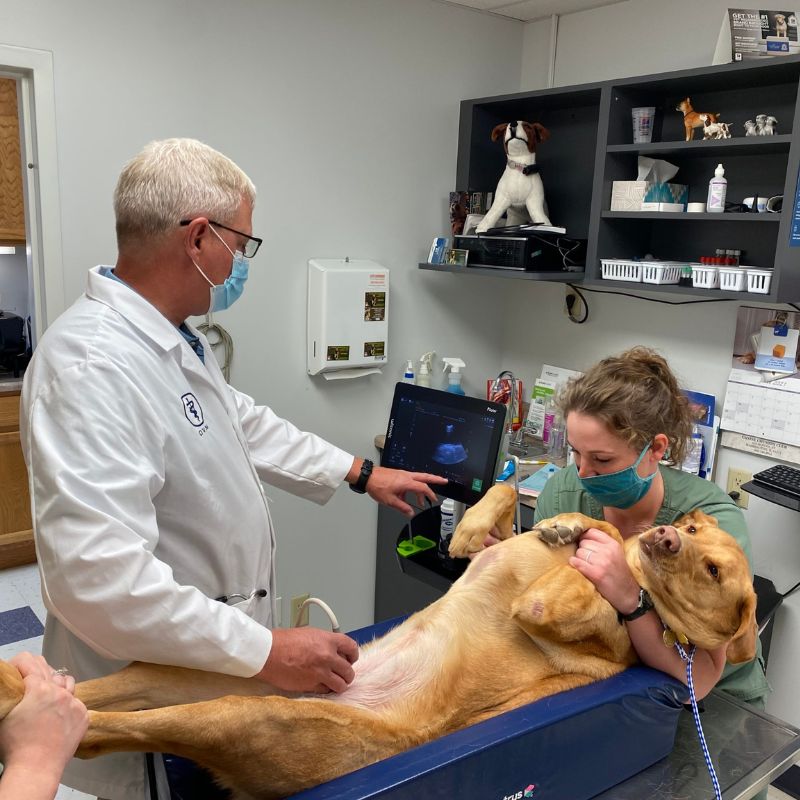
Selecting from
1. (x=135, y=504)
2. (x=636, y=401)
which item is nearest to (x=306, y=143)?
(x=636, y=401)

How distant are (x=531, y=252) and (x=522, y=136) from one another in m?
0.41

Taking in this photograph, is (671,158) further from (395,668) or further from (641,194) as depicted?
(395,668)

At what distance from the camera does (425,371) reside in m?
2.89

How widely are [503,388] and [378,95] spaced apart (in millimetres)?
1165

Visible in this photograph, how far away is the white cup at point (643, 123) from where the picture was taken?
234 cm

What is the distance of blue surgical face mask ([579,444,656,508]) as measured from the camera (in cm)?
136

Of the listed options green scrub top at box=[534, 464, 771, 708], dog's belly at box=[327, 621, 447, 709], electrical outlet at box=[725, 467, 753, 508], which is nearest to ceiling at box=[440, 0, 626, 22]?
electrical outlet at box=[725, 467, 753, 508]

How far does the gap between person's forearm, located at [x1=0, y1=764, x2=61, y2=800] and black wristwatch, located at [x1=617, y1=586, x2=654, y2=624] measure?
2.60 feet

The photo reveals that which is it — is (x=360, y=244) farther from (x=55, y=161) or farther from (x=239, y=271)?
(x=239, y=271)

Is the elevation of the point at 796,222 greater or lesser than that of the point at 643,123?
lesser

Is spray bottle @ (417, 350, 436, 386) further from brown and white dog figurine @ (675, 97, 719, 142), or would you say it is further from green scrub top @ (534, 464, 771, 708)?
green scrub top @ (534, 464, 771, 708)

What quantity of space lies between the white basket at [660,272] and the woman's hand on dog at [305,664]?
159 centimetres

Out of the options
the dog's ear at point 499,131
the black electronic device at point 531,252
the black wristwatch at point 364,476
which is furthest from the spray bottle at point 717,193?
the black wristwatch at point 364,476

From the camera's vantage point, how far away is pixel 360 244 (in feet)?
8.95
